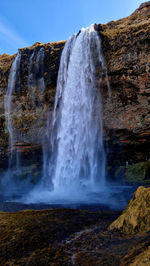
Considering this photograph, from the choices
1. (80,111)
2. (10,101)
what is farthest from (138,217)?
(10,101)

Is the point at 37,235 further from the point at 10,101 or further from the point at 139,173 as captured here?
the point at 10,101

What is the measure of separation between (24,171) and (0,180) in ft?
13.0

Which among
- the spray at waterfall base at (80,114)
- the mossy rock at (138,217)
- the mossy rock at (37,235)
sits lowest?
the mossy rock at (37,235)

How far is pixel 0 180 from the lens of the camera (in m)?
24.5

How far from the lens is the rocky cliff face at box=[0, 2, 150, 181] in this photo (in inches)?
604

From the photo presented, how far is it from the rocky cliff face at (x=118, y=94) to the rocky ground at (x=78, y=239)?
43.6 ft

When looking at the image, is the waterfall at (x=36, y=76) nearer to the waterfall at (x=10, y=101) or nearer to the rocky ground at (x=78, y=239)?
the waterfall at (x=10, y=101)

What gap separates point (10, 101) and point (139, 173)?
1622cm

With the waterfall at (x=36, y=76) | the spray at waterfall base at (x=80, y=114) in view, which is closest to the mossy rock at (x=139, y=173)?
the spray at waterfall base at (x=80, y=114)

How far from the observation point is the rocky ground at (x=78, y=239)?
245 centimetres

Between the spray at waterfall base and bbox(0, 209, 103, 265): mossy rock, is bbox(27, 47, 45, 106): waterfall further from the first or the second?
bbox(0, 209, 103, 265): mossy rock

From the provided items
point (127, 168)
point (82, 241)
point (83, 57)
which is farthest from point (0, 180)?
point (82, 241)

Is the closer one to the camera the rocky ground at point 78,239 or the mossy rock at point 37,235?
the rocky ground at point 78,239

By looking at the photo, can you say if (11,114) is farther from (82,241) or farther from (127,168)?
(82,241)
